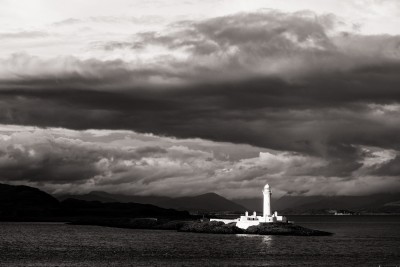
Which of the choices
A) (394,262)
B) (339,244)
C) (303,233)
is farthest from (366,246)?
(394,262)

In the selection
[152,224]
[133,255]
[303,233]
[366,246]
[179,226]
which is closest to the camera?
[133,255]

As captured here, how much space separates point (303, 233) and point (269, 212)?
833cm

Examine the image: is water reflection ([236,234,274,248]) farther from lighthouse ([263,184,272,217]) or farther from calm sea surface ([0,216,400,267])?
lighthouse ([263,184,272,217])

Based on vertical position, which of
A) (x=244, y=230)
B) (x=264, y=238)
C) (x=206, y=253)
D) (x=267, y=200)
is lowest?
(x=206, y=253)

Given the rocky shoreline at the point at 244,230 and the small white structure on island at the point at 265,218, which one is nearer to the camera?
the rocky shoreline at the point at 244,230

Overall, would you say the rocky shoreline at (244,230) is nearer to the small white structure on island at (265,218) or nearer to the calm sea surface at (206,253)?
the small white structure on island at (265,218)

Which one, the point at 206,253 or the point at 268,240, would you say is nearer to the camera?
the point at 206,253

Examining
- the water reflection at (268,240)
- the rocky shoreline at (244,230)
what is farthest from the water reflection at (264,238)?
the rocky shoreline at (244,230)

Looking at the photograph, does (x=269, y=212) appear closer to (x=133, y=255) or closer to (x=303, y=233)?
(x=303, y=233)

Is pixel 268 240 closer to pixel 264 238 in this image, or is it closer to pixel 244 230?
pixel 264 238

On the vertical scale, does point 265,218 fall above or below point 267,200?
below

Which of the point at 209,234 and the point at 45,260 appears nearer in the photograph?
the point at 45,260

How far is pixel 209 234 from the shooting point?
135500mm

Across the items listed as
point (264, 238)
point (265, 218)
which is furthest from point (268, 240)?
point (265, 218)
